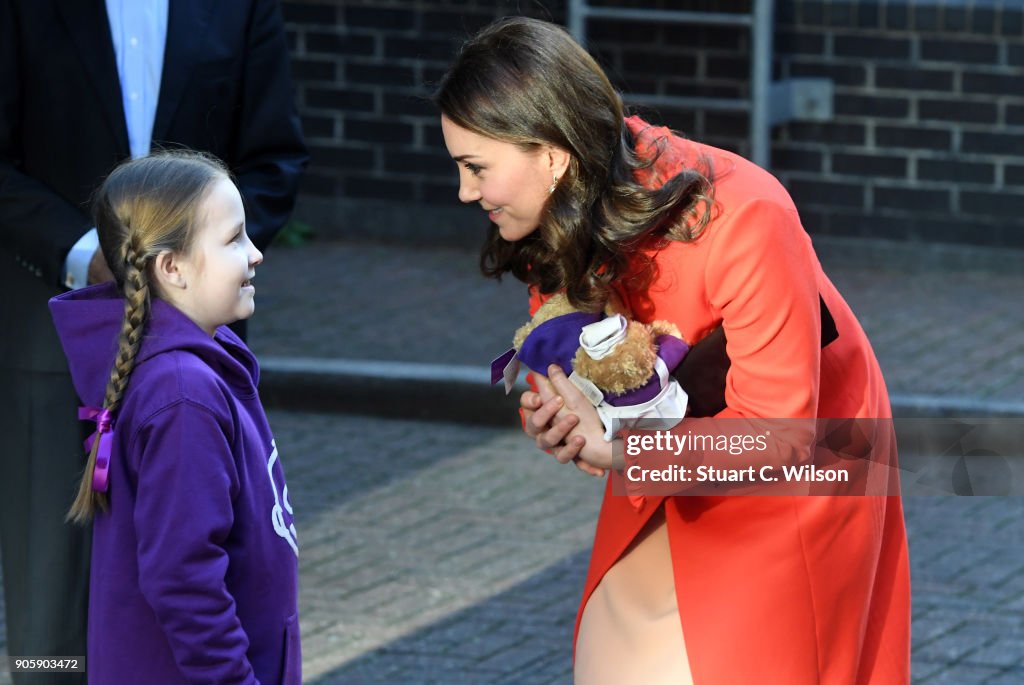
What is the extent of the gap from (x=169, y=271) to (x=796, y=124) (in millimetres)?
7043

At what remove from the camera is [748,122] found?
9.56m

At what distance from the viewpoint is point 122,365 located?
9.32 ft

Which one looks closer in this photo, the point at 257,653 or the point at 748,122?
the point at 257,653

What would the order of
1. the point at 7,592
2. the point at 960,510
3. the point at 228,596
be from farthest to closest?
the point at 960,510, the point at 7,592, the point at 228,596

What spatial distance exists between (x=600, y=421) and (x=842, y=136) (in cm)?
696

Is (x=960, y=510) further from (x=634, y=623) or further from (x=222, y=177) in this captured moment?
(x=222, y=177)

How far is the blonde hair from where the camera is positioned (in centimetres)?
285

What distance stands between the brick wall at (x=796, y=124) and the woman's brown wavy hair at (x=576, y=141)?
19.5ft

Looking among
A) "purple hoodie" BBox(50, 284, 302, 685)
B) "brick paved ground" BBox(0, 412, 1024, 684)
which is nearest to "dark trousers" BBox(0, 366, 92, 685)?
"purple hoodie" BBox(50, 284, 302, 685)

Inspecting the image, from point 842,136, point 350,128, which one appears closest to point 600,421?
point 842,136

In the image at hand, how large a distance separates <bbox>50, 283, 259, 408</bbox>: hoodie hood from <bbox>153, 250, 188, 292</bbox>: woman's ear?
0.03m

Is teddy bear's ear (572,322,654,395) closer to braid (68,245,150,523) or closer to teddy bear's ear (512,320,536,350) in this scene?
teddy bear's ear (512,320,536,350)

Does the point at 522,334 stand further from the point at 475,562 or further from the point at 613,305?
the point at 475,562

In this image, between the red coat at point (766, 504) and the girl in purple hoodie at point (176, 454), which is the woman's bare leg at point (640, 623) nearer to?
the red coat at point (766, 504)
